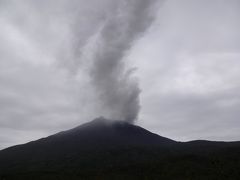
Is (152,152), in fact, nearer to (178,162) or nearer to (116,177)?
(178,162)

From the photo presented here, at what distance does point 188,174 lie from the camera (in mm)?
83375

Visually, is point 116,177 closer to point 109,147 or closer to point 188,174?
point 188,174

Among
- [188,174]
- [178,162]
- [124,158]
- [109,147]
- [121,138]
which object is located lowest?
[188,174]

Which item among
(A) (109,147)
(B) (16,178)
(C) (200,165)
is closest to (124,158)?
(A) (109,147)

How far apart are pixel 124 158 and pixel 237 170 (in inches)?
2187

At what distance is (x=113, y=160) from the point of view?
128750 millimetres

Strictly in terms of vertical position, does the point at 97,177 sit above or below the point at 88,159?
below

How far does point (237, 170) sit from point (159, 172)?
62.9ft

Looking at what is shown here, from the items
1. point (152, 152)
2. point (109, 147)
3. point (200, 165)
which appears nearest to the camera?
point (200, 165)

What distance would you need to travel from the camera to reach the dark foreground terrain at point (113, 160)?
86875 mm

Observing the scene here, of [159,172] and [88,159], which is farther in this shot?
[88,159]

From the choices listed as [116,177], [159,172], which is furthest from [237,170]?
[116,177]

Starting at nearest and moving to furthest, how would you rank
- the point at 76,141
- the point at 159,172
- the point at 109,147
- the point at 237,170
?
the point at 237,170 → the point at 159,172 → the point at 109,147 → the point at 76,141

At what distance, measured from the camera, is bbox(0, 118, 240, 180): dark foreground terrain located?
86875mm
